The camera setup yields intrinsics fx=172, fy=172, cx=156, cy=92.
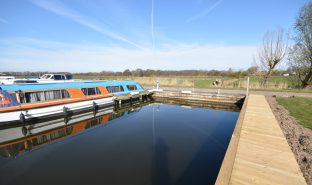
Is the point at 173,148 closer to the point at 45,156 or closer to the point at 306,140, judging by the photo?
the point at 306,140

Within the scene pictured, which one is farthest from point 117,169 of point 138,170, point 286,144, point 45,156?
point 286,144

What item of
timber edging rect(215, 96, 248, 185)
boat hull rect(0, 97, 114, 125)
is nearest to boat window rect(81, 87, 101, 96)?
boat hull rect(0, 97, 114, 125)

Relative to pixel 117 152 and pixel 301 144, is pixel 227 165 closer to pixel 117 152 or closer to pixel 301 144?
pixel 301 144

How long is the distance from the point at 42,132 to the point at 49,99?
3416 mm

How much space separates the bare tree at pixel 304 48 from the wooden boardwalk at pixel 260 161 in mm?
21295

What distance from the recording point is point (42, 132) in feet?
31.0

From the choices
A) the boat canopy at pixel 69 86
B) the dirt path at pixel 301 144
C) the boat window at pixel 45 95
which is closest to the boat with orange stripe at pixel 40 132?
the boat window at pixel 45 95

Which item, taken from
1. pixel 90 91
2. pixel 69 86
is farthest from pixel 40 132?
pixel 90 91

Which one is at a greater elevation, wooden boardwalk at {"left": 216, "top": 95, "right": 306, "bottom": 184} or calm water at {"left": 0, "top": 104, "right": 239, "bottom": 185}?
wooden boardwalk at {"left": 216, "top": 95, "right": 306, "bottom": 184}

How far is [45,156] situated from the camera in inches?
255

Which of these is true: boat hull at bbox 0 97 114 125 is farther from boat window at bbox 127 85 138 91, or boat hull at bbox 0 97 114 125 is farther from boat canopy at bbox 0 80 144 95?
boat window at bbox 127 85 138 91

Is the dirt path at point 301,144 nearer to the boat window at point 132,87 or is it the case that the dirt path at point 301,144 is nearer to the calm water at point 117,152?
the calm water at point 117,152

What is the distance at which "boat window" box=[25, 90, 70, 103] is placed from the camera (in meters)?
11.1

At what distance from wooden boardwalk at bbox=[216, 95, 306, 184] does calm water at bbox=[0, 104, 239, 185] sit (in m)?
1.23
